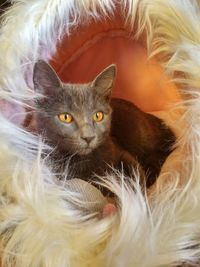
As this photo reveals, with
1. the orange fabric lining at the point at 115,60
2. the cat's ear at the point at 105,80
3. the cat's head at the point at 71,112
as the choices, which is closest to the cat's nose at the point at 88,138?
the cat's head at the point at 71,112

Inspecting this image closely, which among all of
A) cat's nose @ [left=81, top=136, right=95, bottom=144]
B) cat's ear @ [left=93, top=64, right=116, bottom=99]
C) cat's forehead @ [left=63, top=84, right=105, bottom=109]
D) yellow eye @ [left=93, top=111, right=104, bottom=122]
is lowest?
cat's nose @ [left=81, top=136, right=95, bottom=144]

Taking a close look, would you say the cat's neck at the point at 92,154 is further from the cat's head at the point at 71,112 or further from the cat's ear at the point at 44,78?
the cat's ear at the point at 44,78

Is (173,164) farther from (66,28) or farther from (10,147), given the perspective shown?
(66,28)

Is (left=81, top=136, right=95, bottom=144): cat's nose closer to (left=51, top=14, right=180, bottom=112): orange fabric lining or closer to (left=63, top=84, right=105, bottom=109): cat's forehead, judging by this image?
(left=63, top=84, right=105, bottom=109): cat's forehead

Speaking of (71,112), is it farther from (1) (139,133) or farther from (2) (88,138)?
(1) (139,133)

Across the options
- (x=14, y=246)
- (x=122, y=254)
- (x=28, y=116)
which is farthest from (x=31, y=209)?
(x=28, y=116)

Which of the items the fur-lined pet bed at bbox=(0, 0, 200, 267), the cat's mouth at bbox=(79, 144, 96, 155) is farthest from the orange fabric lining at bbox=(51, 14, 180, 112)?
the cat's mouth at bbox=(79, 144, 96, 155)

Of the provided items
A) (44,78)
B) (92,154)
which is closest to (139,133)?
(92,154)
